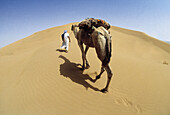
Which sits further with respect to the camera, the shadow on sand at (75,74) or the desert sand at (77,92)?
the shadow on sand at (75,74)

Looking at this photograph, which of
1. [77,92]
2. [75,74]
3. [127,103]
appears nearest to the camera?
[127,103]

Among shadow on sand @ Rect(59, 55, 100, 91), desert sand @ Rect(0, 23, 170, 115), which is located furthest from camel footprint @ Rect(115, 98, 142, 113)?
shadow on sand @ Rect(59, 55, 100, 91)

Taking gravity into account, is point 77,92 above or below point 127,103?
above

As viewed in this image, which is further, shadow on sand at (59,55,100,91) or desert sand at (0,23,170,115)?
shadow on sand at (59,55,100,91)

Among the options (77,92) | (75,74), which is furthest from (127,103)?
(75,74)

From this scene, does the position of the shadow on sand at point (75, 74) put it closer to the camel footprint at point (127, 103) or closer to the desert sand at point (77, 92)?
the desert sand at point (77, 92)

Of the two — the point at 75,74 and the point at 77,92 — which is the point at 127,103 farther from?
the point at 75,74

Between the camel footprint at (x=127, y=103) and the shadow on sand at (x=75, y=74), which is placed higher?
the shadow on sand at (x=75, y=74)

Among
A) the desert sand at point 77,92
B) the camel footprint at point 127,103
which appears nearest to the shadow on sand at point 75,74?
the desert sand at point 77,92

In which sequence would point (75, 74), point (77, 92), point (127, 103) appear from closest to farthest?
point (127, 103), point (77, 92), point (75, 74)

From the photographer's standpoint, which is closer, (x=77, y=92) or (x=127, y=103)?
(x=127, y=103)

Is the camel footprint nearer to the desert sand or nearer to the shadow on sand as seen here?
the desert sand

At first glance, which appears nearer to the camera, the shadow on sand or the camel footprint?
the camel footprint

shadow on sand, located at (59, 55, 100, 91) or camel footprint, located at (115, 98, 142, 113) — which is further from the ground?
shadow on sand, located at (59, 55, 100, 91)
